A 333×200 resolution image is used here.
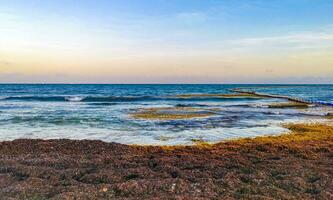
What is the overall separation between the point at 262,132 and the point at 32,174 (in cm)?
1306

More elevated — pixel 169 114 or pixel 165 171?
pixel 165 171

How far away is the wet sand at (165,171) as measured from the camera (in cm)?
807

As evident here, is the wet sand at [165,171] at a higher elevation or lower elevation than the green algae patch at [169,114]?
higher

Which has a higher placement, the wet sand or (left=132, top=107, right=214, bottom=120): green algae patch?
the wet sand

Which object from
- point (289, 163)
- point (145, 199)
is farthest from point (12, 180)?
point (289, 163)

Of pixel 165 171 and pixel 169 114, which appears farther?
pixel 169 114

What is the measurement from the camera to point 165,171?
10016 mm

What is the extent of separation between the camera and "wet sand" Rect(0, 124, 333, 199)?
8.07m

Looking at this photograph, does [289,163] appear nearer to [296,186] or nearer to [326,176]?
[326,176]

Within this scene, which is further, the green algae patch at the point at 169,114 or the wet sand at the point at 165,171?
the green algae patch at the point at 169,114

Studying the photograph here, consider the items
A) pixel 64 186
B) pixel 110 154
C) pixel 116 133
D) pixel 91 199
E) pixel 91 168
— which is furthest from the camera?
pixel 116 133

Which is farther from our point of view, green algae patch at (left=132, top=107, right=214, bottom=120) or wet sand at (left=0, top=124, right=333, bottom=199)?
green algae patch at (left=132, top=107, right=214, bottom=120)

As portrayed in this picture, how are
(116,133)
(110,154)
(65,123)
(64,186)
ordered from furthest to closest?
(65,123)
(116,133)
(110,154)
(64,186)

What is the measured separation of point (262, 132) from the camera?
19.3 m
